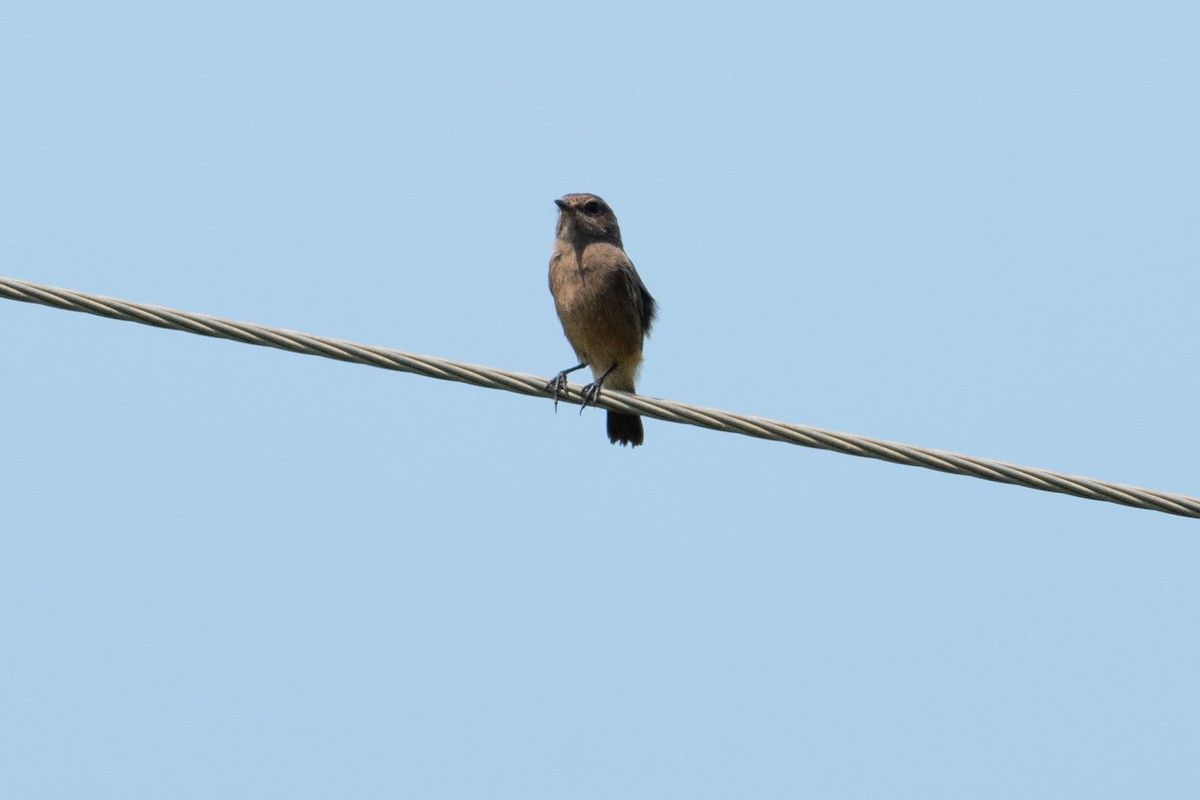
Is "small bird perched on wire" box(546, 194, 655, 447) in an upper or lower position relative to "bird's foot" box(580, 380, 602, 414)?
upper

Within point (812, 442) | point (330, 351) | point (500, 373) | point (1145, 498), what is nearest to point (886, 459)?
point (812, 442)

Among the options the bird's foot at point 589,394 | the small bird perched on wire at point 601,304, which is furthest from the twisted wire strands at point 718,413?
the small bird perched on wire at point 601,304

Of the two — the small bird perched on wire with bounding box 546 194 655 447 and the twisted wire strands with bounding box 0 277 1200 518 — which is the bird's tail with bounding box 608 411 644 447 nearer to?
the small bird perched on wire with bounding box 546 194 655 447

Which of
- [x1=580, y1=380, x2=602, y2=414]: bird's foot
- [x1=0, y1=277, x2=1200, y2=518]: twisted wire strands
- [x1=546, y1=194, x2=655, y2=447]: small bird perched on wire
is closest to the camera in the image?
[x1=0, y1=277, x2=1200, y2=518]: twisted wire strands

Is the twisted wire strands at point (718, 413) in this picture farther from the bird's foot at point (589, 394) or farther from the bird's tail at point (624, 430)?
the bird's tail at point (624, 430)

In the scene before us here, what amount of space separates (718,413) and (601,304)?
3972 mm

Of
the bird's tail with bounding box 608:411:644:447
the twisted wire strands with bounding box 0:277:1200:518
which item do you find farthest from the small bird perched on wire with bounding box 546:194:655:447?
the twisted wire strands with bounding box 0:277:1200:518

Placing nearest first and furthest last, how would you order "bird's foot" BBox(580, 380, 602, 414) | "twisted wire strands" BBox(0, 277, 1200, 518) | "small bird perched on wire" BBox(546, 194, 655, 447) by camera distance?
"twisted wire strands" BBox(0, 277, 1200, 518)
"bird's foot" BBox(580, 380, 602, 414)
"small bird perched on wire" BBox(546, 194, 655, 447)

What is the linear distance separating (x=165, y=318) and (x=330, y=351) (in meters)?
0.65

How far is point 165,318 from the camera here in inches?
238

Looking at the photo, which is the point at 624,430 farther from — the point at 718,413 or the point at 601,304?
the point at 718,413

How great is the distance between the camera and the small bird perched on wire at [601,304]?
34.0ft

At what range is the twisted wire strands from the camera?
5.89 metres

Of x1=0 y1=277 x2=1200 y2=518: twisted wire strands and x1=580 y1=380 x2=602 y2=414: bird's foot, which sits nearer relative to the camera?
x1=0 y1=277 x2=1200 y2=518: twisted wire strands
